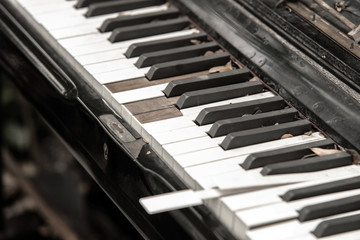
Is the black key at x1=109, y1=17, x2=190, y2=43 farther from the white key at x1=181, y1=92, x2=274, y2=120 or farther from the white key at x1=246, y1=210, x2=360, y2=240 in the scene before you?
the white key at x1=246, y1=210, x2=360, y2=240

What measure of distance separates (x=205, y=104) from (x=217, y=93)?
50 millimetres

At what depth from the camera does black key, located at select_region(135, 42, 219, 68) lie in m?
2.36

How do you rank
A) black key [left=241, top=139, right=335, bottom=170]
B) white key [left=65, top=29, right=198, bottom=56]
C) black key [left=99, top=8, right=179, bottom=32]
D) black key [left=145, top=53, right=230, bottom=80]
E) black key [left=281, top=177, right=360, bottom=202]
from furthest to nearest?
black key [left=99, top=8, right=179, bottom=32] → white key [left=65, top=29, right=198, bottom=56] → black key [left=145, top=53, right=230, bottom=80] → black key [left=241, top=139, right=335, bottom=170] → black key [left=281, top=177, right=360, bottom=202]

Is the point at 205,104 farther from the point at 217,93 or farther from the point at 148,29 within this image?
the point at 148,29

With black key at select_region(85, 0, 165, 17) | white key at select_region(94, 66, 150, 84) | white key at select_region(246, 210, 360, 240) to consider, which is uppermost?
black key at select_region(85, 0, 165, 17)

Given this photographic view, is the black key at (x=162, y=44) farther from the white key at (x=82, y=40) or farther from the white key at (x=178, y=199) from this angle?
the white key at (x=178, y=199)

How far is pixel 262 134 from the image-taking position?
2.03m

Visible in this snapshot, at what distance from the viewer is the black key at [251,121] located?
2039 mm

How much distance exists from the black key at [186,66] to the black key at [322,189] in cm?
65

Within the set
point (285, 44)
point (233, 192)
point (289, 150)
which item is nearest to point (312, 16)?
point (285, 44)

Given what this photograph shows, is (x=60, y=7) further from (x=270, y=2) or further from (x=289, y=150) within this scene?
(x=289, y=150)

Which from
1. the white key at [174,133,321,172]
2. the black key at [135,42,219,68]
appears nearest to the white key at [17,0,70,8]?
the black key at [135,42,219,68]

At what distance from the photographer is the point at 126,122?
2.13 m

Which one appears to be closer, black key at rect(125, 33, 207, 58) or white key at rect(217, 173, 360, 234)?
white key at rect(217, 173, 360, 234)
